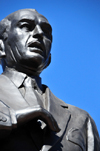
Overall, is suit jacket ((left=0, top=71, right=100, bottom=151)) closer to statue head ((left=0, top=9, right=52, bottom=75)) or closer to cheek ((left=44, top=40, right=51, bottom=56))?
statue head ((left=0, top=9, right=52, bottom=75))

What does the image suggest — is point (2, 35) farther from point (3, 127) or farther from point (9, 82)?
point (3, 127)

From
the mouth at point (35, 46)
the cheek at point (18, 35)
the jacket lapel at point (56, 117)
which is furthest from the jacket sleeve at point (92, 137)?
the cheek at point (18, 35)

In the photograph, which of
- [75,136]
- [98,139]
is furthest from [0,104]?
[98,139]

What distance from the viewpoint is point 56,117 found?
7.47m

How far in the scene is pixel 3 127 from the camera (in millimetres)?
6484

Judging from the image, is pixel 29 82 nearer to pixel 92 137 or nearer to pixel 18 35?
pixel 18 35

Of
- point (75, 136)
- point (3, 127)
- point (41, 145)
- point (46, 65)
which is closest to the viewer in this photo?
point (3, 127)

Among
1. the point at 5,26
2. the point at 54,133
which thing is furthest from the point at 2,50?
the point at 54,133

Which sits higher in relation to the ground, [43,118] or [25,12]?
[25,12]

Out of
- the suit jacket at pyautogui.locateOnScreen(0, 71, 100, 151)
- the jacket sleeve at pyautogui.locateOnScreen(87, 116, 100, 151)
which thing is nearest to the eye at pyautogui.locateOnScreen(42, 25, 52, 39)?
the suit jacket at pyautogui.locateOnScreen(0, 71, 100, 151)

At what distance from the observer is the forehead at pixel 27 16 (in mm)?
8203

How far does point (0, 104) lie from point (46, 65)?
1860 millimetres

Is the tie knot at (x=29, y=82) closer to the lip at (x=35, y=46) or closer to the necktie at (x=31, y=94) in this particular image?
the necktie at (x=31, y=94)

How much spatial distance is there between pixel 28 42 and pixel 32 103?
1281 mm
